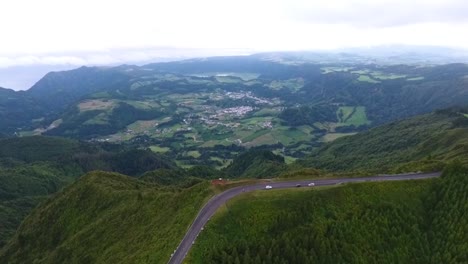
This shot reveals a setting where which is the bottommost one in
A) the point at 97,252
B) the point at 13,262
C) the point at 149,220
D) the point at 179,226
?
the point at 13,262

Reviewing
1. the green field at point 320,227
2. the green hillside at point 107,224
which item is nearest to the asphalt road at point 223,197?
the green field at point 320,227

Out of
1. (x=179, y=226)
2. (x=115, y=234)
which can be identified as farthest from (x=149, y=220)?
(x=179, y=226)

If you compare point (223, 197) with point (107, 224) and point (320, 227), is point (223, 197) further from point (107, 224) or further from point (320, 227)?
point (107, 224)

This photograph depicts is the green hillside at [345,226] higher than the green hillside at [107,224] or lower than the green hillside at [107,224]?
higher

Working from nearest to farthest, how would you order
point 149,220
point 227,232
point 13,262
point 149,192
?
point 227,232, point 149,220, point 149,192, point 13,262

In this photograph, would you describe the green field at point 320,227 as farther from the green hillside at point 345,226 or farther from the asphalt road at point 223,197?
the asphalt road at point 223,197

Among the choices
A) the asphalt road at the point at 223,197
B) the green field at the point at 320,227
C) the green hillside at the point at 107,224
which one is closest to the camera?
the green field at the point at 320,227

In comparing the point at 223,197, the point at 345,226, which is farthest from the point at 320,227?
the point at 223,197

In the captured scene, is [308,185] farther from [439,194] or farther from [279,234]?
[439,194]

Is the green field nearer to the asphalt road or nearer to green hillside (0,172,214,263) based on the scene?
the asphalt road
